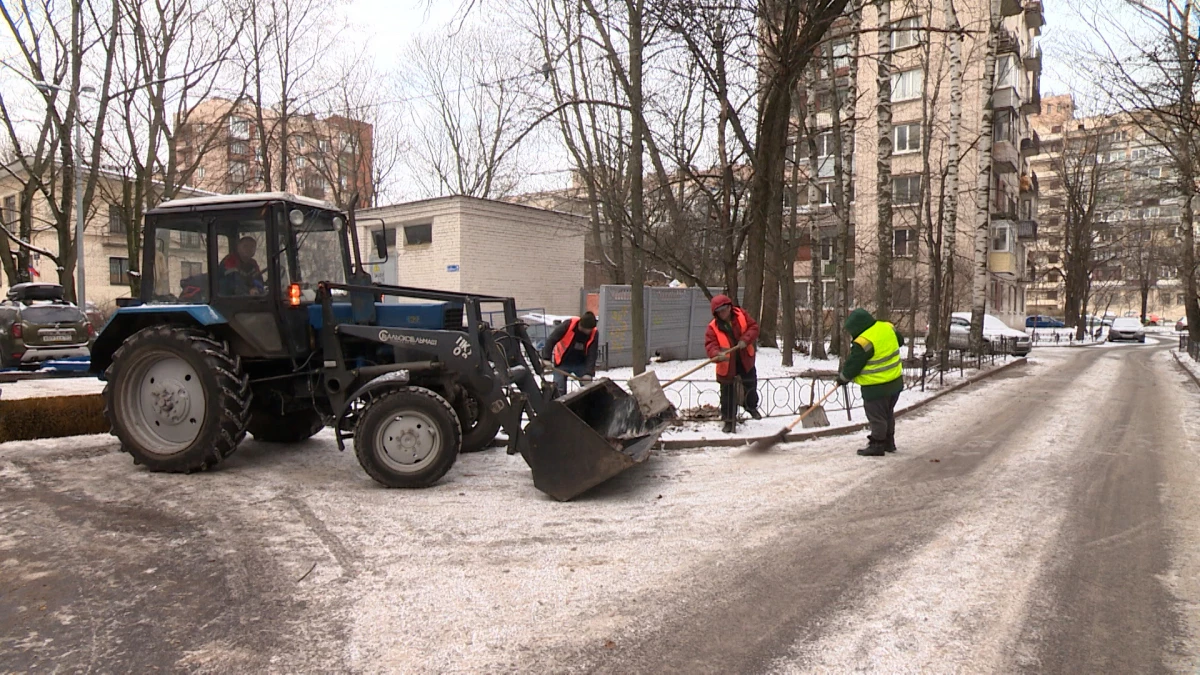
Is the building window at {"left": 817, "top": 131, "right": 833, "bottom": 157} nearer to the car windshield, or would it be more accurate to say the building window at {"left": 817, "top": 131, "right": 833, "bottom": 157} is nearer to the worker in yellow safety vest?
the worker in yellow safety vest

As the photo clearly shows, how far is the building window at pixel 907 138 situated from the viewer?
3744 centimetres

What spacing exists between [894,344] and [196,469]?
22.2 ft

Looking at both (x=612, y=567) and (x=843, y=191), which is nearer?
(x=612, y=567)

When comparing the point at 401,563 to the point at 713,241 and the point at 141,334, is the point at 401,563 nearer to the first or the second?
the point at 141,334

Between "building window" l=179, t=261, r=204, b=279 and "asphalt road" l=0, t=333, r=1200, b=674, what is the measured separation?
1806mm

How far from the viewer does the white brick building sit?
2362cm

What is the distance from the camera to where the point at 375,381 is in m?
6.50

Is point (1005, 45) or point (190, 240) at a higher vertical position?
point (1005, 45)

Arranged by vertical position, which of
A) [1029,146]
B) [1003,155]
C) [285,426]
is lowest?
[285,426]

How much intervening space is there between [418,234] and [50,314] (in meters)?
11.1

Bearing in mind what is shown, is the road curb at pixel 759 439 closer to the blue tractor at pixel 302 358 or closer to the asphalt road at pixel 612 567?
the asphalt road at pixel 612 567

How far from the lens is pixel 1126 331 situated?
44219 millimetres

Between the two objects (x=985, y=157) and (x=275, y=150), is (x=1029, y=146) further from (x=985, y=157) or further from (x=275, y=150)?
(x=275, y=150)

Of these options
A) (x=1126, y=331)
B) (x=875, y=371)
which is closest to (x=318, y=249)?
(x=875, y=371)
